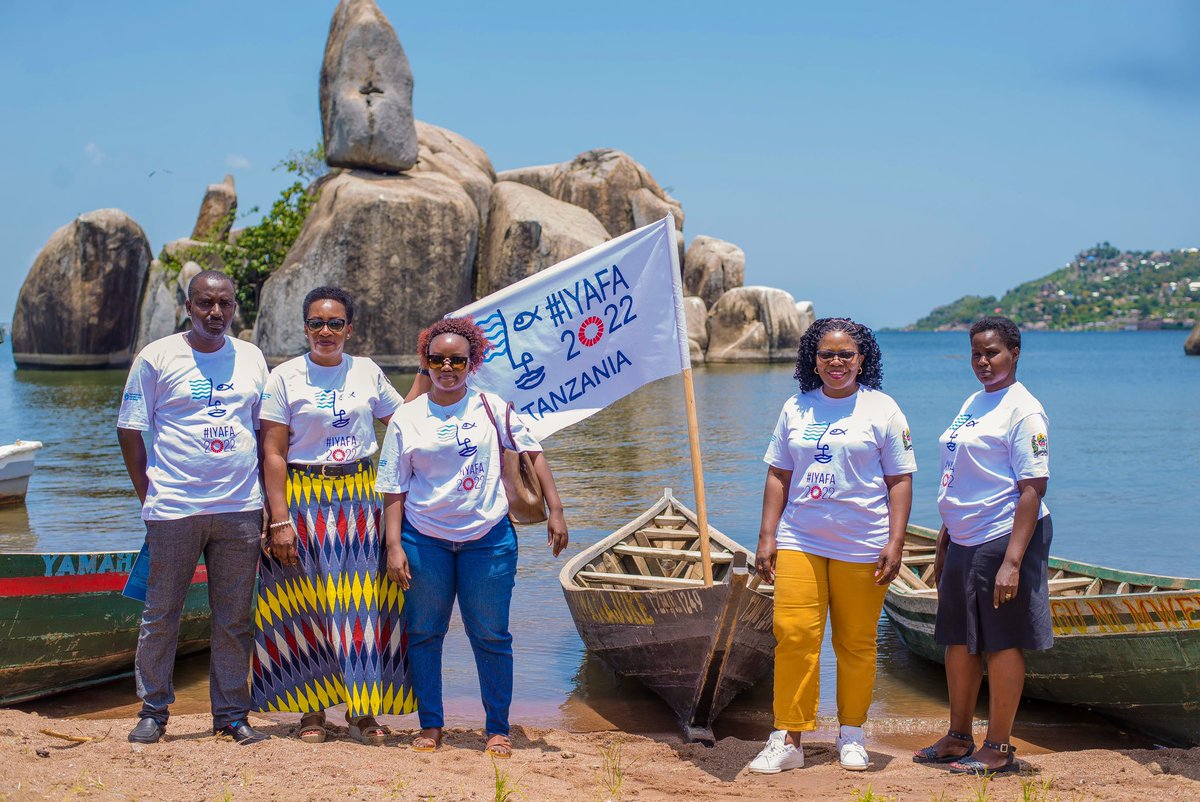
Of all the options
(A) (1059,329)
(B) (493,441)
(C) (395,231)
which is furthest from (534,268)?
(A) (1059,329)

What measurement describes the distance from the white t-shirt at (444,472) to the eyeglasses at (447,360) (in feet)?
0.70

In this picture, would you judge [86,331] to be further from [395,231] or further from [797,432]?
[797,432]

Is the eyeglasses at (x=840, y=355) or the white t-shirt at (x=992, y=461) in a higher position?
the eyeglasses at (x=840, y=355)

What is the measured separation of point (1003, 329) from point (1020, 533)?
3.24ft

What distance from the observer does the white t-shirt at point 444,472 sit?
18.1ft

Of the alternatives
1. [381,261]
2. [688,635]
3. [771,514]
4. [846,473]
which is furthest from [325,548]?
[381,261]

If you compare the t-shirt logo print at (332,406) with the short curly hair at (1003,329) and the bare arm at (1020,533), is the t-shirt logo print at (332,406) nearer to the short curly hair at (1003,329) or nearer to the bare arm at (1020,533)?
the short curly hair at (1003,329)

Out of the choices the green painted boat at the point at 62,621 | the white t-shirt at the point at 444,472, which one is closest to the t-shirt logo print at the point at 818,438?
the white t-shirt at the point at 444,472

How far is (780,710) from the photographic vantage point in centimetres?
568

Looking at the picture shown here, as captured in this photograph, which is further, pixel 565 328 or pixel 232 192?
pixel 232 192

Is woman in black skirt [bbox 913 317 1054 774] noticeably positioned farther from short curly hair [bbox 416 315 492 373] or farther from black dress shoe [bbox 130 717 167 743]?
black dress shoe [bbox 130 717 167 743]

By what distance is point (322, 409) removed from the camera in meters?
5.59

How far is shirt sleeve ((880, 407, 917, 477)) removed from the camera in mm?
5461

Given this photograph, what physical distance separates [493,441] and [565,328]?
1.19 metres
